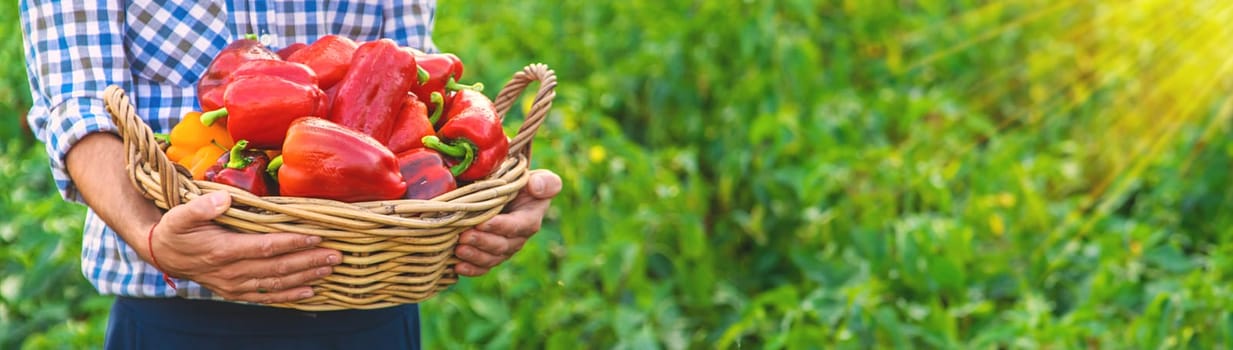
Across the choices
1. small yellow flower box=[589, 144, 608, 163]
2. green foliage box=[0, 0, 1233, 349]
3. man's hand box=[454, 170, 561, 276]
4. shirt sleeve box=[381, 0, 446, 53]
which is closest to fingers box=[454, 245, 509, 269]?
man's hand box=[454, 170, 561, 276]

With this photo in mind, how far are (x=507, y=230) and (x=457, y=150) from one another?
0.10 metres

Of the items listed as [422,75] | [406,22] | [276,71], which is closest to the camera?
[276,71]

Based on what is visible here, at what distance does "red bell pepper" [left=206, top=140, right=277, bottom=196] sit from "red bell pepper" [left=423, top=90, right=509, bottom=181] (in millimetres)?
161

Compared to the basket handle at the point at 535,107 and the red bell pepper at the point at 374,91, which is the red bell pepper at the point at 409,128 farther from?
the basket handle at the point at 535,107

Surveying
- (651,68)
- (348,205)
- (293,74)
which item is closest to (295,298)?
(348,205)

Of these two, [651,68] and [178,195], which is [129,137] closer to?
[178,195]

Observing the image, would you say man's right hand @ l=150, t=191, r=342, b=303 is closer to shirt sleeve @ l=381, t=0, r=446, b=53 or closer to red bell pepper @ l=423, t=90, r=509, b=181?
red bell pepper @ l=423, t=90, r=509, b=181

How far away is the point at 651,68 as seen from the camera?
136 inches

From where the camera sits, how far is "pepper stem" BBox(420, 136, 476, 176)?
1.34 m

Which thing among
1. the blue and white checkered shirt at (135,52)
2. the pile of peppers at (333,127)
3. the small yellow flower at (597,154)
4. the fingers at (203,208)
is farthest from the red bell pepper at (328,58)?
the small yellow flower at (597,154)

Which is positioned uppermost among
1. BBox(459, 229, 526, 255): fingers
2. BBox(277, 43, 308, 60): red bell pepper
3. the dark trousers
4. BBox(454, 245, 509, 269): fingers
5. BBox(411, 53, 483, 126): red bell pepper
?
BBox(277, 43, 308, 60): red bell pepper

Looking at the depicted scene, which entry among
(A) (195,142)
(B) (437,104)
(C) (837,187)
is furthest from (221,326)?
(C) (837,187)

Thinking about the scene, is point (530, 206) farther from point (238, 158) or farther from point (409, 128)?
point (238, 158)

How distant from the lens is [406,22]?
5.24 feet
